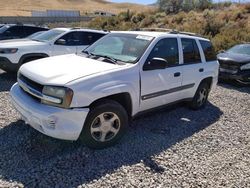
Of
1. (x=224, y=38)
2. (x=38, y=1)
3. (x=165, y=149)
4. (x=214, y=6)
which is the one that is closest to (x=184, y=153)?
(x=165, y=149)

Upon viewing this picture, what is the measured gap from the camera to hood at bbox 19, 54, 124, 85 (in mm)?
3789

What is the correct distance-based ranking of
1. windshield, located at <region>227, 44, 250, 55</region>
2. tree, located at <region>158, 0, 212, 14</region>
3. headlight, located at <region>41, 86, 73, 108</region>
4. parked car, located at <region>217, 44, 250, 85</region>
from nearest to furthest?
headlight, located at <region>41, 86, 73, 108</region> → parked car, located at <region>217, 44, 250, 85</region> → windshield, located at <region>227, 44, 250, 55</region> → tree, located at <region>158, 0, 212, 14</region>

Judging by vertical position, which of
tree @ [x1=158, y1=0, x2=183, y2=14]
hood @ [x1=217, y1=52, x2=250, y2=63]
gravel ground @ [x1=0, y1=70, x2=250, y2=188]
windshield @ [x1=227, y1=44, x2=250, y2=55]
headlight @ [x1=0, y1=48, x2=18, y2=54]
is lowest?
gravel ground @ [x1=0, y1=70, x2=250, y2=188]

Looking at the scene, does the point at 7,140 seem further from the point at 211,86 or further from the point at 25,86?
the point at 211,86

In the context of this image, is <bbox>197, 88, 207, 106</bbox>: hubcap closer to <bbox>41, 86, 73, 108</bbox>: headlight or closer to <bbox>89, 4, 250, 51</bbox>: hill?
<bbox>41, 86, 73, 108</bbox>: headlight

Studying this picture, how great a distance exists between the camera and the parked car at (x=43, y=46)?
25.3ft

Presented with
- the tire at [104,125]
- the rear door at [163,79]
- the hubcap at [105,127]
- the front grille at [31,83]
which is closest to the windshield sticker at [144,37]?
the rear door at [163,79]

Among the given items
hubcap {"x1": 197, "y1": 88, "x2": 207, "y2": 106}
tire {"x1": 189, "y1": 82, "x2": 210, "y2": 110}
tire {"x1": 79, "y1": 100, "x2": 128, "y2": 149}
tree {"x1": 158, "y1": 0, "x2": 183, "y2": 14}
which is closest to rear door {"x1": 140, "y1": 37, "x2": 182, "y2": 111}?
tire {"x1": 79, "y1": 100, "x2": 128, "y2": 149}

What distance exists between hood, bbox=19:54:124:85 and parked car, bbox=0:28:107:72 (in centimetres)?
245

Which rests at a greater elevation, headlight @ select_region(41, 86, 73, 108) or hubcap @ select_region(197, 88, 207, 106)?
headlight @ select_region(41, 86, 73, 108)

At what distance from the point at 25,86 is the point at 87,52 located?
149 centimetres

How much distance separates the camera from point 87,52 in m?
5.20

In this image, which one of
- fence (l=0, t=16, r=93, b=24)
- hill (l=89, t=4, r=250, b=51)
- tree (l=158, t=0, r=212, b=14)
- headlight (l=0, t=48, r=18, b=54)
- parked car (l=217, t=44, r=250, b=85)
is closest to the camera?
headlight (l=0, t=48, r=18, b=54)

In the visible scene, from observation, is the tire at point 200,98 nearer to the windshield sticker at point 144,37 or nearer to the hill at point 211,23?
the windshield sticker at point 144,37
